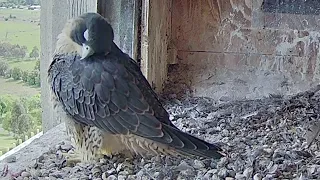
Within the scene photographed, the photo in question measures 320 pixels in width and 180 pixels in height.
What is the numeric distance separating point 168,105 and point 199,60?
1.52ft

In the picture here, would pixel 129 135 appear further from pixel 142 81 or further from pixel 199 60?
pixel 199 60

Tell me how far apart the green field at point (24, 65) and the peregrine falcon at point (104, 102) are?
0.28ft

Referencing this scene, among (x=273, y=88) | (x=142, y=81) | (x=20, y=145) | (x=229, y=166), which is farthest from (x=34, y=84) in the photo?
(x=273, y=88)

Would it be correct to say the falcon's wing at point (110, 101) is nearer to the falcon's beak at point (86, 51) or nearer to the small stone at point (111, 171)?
the falcon's beak at point (86, 51)

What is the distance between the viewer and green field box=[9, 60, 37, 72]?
1998 millimetres

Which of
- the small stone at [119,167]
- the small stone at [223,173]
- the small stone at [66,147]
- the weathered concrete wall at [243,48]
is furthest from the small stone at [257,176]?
the weathered concrete wall at [243,48]

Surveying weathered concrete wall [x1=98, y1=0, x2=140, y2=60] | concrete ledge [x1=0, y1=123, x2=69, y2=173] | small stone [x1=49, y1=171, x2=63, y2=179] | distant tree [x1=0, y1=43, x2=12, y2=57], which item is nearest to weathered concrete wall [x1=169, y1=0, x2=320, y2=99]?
weathered concrete wall [x1=98, y1=0, x2=140, y2=60]

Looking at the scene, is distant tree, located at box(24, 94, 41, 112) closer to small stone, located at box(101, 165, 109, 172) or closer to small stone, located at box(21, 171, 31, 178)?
small stone, located at box(21, 171, 31, 178)

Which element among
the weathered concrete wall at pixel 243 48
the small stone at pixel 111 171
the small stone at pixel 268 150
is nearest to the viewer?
the small stone at pixel 111 171

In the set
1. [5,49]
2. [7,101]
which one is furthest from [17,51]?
[7,101]

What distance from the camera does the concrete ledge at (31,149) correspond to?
2156mm

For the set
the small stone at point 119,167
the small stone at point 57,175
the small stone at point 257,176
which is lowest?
the small stone at point 57,175

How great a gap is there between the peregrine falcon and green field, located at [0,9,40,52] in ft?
0.44

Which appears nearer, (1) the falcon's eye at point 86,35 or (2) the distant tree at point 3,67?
(2) the distant tree at point 3,67
